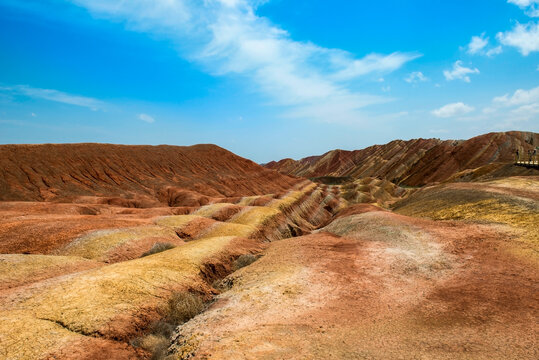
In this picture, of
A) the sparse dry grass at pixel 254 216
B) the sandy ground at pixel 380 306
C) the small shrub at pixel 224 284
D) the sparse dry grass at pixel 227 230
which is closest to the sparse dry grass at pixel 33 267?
the small shrub at pixel 224 284

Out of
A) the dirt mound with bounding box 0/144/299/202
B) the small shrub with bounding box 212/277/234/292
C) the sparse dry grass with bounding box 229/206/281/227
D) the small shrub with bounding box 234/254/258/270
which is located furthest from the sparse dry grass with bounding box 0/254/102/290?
the dirt mound with bounding box 0/144/299/202

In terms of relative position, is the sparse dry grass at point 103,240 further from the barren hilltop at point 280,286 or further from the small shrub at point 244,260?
the small shrub at point 244,260

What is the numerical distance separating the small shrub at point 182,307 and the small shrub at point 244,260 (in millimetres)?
6280

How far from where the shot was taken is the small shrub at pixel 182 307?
46.7 feet

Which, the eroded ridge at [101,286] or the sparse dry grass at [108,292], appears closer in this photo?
the eroded ridge at [101,286]

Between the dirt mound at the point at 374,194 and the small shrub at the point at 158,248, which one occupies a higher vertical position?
the small shrub at the point at 158,248

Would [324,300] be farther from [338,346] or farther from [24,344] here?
[24,344]

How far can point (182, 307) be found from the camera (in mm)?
14602

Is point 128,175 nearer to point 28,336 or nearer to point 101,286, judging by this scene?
point 101,286

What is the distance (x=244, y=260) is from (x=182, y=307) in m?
8.49

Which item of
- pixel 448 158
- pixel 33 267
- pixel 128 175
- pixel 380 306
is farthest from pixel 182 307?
pixel 448 158

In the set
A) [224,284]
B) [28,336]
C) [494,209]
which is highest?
[494,209]

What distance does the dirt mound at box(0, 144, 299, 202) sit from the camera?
208ft

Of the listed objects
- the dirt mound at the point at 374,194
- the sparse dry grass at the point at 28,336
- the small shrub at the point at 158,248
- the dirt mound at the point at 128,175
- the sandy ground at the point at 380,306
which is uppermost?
the dirt mound at the point at 128,175
